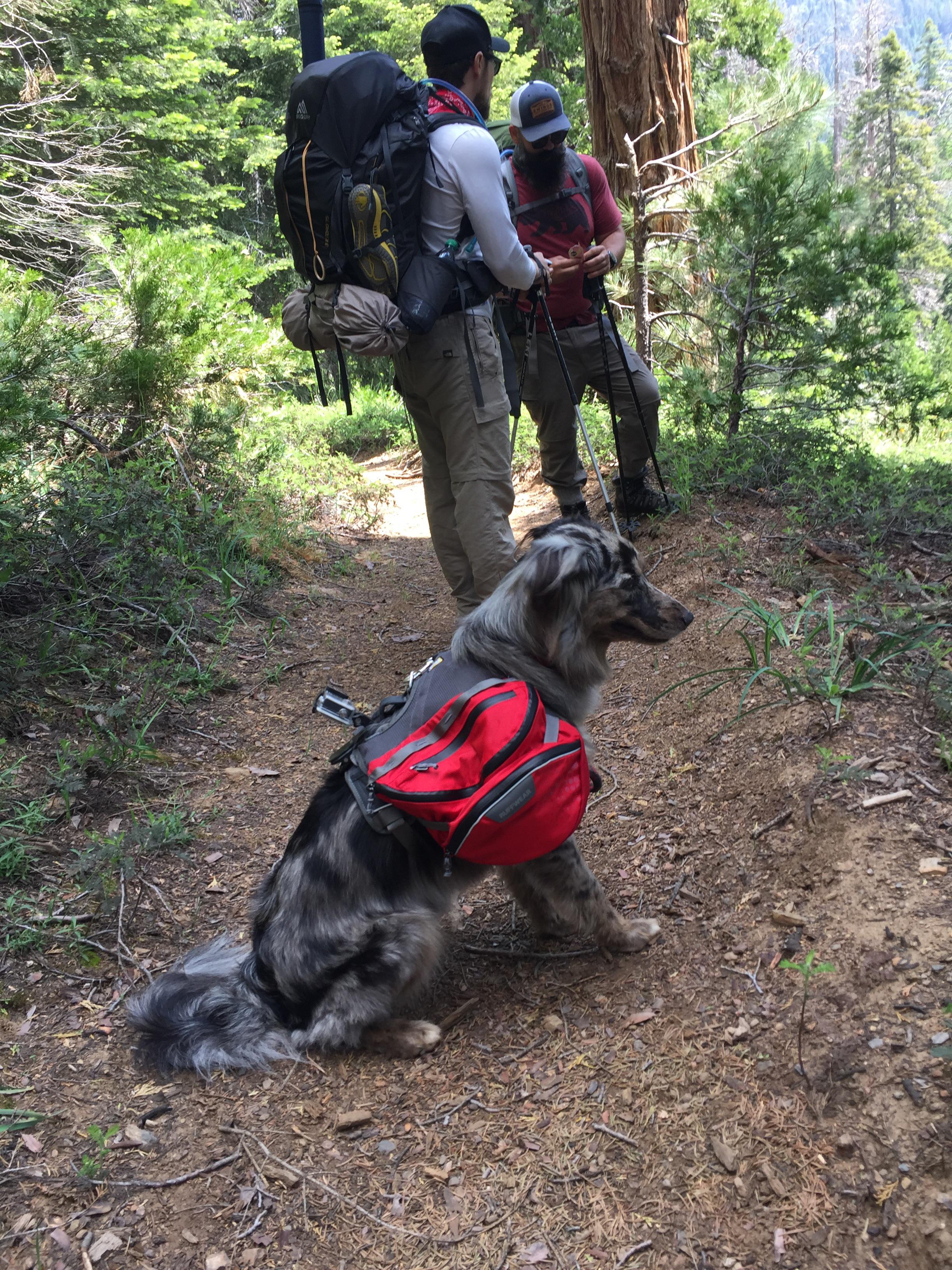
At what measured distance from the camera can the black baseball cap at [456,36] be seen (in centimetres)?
457

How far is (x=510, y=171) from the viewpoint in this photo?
5.73 meters

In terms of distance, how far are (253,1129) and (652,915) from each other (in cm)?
164

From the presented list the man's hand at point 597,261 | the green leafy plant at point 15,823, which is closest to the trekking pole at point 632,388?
the man's hand at point 597,261

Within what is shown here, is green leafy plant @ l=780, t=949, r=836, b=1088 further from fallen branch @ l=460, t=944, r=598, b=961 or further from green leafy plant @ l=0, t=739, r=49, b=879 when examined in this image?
green leafy plant @ l=0, t=739, r=49, b=879

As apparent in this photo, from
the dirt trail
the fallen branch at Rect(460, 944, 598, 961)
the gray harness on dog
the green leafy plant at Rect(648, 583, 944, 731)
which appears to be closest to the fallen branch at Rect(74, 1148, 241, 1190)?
the dirt trail

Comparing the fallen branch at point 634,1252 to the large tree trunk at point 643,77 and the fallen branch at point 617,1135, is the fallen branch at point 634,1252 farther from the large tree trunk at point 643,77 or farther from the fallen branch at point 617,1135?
the large tree trunk at point 643,77

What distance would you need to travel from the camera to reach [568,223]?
578 centimetres

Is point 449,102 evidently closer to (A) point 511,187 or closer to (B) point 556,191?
(A) point 511,187

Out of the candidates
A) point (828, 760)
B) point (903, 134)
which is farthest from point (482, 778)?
point (903, 134)

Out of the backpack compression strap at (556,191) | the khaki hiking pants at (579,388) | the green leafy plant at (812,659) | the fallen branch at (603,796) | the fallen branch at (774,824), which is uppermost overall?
the backpack compression strap at (556,191)

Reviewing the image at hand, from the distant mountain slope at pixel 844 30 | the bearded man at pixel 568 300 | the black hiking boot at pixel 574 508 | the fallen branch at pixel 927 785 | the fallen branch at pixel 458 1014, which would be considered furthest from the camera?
the distant mountain slope at pixel 844 30

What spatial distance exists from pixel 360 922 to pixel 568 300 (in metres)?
4.67

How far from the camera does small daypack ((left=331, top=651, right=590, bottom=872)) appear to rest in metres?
2.84

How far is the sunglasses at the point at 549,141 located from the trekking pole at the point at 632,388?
0.89 meters
